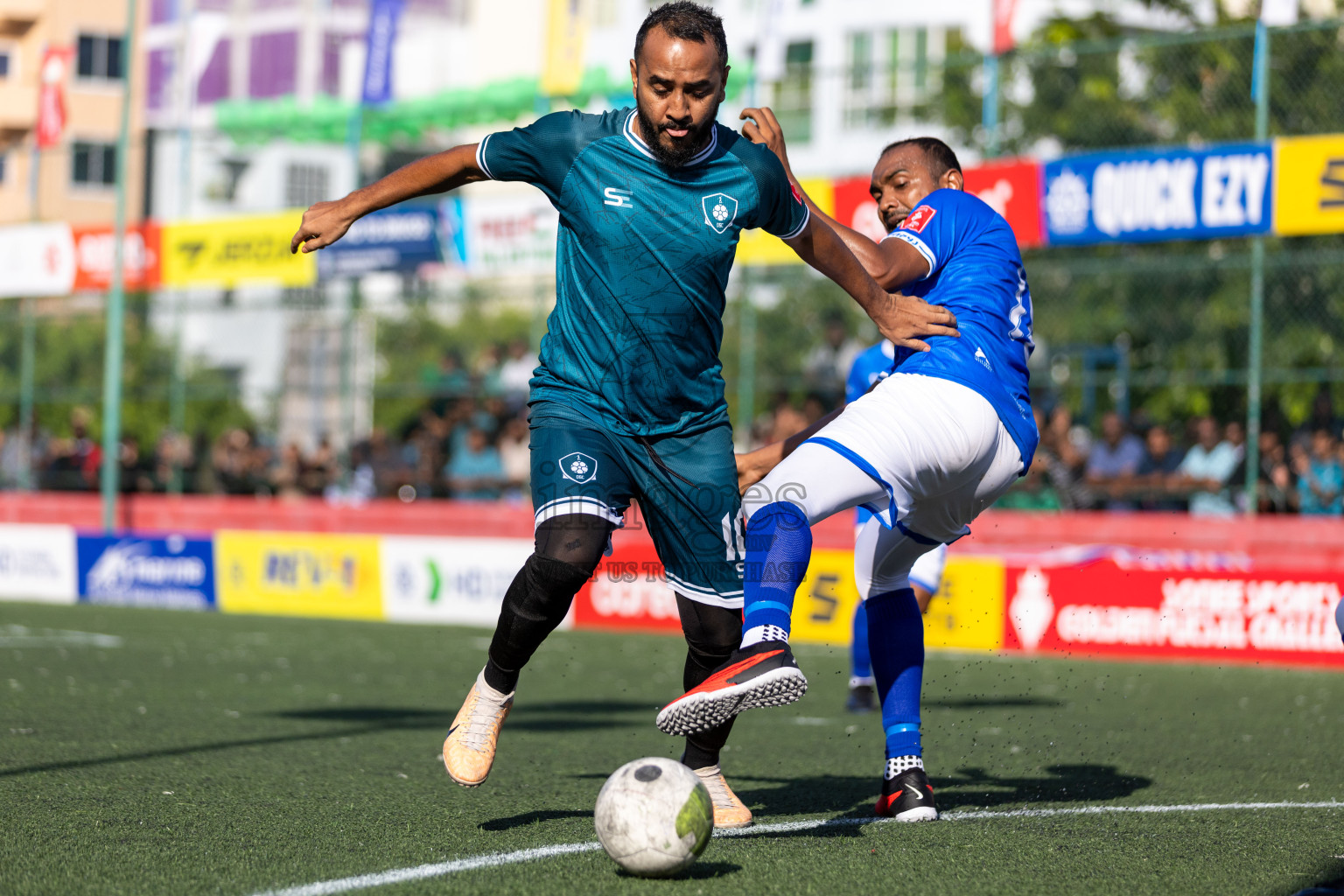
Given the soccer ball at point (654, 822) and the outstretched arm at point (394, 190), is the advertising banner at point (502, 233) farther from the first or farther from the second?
the soccer ball at point (654, 822)

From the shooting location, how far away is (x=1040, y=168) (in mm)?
14578

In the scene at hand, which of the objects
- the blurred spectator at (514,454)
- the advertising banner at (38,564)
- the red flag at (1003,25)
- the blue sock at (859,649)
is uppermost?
the red flag at (1003,25)

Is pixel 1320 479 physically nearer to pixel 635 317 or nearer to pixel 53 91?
pixel 635 317

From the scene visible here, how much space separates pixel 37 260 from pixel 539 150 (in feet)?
65.9

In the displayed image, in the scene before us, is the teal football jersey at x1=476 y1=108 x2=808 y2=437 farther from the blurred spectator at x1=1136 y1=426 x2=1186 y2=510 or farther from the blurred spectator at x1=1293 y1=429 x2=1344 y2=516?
the blurred spectator at x1=1136 y1=426 x2=1186 y2=510

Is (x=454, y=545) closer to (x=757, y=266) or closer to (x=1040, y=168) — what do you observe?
(x=757, y=266)

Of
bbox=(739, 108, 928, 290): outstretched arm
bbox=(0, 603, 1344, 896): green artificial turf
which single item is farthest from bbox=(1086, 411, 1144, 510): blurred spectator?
bbox=(739, 108, 928, 290): outstretched arm

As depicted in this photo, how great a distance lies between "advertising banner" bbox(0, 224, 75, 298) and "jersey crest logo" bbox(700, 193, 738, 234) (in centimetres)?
1971

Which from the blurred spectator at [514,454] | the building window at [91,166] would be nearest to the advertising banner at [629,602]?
the blurred spectator at [514,454]

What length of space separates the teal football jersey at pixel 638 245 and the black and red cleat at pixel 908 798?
1.37m

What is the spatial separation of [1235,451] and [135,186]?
33.7m

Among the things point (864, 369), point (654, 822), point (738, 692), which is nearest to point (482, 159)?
point (738, 692)

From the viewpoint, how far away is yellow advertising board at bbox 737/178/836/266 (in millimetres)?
15898

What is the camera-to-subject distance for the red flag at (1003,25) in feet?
53.9
